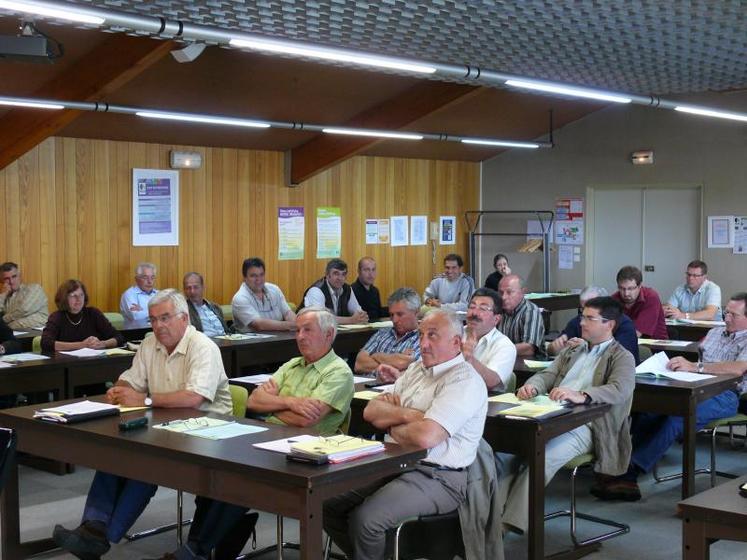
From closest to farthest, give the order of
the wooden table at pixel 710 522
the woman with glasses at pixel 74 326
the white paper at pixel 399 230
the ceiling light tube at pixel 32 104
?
the wooden table at pixel 710 522, the woman with glasses at pixel 74 326, the ceiling light tube at pixel 32 104, the white paper at pixel 399 230

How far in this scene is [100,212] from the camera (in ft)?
32.1

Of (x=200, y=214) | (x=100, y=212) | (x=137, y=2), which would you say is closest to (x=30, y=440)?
(x=137, y=2)

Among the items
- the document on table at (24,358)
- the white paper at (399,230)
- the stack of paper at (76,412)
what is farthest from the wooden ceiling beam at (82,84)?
the white paper at (399,230)

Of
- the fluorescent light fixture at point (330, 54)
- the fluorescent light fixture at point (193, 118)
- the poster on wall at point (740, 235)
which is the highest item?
the fluorescent light fixture at point (193, 118)

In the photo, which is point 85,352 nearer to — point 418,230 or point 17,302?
point 17,302

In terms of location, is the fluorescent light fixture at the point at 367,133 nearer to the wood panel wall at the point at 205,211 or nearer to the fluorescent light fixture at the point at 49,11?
the wood panel wall at the point at 205,211

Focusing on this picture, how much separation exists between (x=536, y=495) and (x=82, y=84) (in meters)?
5.36

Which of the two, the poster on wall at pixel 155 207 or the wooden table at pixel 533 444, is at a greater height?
the poster on wall at pixel 155 207

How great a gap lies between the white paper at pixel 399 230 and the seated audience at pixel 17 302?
5248mm

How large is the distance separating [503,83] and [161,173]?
5010 mm

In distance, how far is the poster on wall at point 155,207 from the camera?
10.1m

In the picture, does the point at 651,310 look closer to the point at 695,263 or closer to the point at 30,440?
the point at 695,263

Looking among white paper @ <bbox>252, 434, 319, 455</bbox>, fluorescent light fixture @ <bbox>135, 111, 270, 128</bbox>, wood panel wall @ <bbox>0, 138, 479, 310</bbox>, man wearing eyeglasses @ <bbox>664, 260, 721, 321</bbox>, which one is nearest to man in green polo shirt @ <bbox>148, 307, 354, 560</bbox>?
white paper @ <bbox>252, 434, 319, 455</bbox>

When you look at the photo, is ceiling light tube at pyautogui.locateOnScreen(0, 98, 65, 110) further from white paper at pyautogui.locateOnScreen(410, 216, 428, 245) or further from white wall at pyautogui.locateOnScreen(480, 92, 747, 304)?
white wall at pyautogui.locateOnScreen(480, 92, 747, 304)
